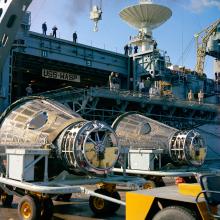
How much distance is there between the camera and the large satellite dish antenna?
209 feet

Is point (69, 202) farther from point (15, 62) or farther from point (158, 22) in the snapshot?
point (158, 22)

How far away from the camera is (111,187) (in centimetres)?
1221

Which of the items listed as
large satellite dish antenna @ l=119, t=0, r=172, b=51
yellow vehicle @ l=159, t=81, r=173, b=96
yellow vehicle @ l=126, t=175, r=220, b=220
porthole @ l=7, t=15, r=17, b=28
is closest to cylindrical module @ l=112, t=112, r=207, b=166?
porthole @ l=7, t=15, r=17, b=28

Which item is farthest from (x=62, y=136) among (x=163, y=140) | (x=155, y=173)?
(x=163, y=140)

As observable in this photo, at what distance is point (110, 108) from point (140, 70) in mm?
10646

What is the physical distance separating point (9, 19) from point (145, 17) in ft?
170

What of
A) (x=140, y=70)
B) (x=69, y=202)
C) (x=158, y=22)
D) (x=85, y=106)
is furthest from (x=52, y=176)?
(x=158, y=22)

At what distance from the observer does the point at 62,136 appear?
11961mm

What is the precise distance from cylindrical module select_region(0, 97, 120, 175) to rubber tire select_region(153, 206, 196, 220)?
5037 mm

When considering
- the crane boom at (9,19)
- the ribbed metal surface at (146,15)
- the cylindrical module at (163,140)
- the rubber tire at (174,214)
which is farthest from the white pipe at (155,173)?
the ribbed metal surface at (146,15)

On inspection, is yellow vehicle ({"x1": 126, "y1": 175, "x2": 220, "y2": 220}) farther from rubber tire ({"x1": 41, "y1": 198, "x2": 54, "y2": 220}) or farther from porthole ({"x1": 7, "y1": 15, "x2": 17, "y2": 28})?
porthole ({"x1": 7, "y1": 15, "x2": 17, "y2": 28})

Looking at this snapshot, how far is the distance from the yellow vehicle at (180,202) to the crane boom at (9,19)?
12026 millimetres

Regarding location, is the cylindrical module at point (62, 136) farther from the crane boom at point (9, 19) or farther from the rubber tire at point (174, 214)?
the rubber tire at point (174, 214)

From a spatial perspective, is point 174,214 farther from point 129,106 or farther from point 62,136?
point 129,106
